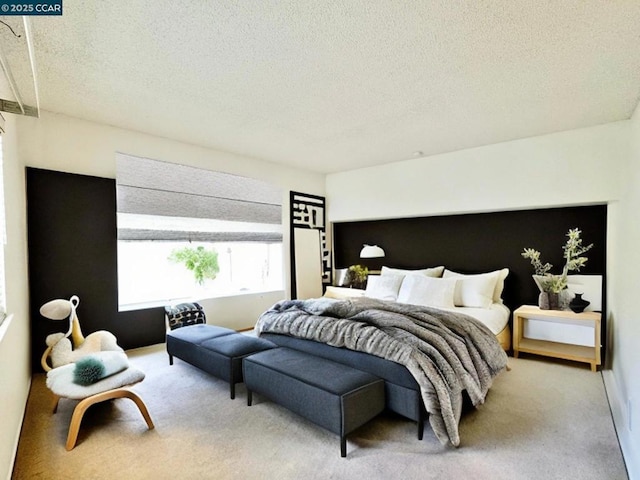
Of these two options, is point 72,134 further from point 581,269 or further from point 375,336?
point 581,269

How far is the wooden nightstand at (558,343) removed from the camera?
3422 millimetres

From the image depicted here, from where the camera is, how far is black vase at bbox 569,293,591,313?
363cm

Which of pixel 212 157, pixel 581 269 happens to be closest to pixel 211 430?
pixel 212 157

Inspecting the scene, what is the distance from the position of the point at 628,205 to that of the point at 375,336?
2373mm

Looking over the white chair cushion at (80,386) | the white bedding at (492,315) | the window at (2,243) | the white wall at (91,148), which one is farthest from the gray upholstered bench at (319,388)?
the white wall at (91,148)

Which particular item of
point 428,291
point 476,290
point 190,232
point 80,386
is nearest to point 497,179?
point 476,290

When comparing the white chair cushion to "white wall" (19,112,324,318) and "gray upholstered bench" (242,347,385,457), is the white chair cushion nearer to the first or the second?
"gray upholstered bench" (242,347,385,457)

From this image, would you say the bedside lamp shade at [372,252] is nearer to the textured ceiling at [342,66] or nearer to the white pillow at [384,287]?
the white pillow at [384,287]

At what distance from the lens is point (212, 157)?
462 centimetres

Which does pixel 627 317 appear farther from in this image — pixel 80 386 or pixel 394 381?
pixel 80 386

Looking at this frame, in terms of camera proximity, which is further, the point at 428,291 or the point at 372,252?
the point at 372,252

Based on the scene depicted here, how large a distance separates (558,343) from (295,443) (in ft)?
11.2

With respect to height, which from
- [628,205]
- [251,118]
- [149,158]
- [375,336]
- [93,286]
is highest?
[251,118]

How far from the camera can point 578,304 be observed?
3.63 metres
